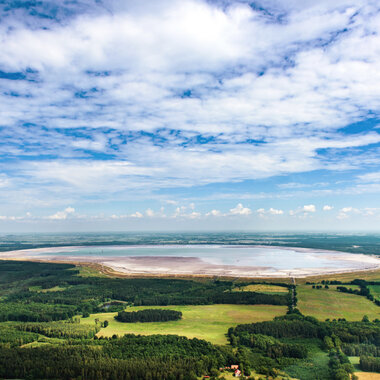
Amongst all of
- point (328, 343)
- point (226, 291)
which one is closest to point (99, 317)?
point (226, 291)

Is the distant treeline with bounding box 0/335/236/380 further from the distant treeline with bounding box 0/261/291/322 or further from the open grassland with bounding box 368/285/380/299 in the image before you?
the open grassland with bounding box 368/285/380/299

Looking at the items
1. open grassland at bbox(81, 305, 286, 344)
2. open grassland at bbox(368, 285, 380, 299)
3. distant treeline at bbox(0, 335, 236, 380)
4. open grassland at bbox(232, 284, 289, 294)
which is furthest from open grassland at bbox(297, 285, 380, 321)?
distant treeline at bbox(0, 335, 236, 380)

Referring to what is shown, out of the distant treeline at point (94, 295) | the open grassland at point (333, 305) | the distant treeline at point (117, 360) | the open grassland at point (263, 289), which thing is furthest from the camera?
the open grassland at point (263, 289)

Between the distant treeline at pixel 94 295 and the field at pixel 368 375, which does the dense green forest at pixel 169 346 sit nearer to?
the distant treeline at pixel 94 295

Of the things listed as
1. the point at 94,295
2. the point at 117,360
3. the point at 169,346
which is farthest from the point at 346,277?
the point at 117,360

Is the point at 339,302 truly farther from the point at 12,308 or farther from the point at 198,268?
the point at 12,308

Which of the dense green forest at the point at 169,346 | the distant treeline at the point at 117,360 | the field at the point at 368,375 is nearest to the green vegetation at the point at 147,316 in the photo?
the dense green forest at the point at 169,346

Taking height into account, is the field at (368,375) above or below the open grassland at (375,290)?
below
